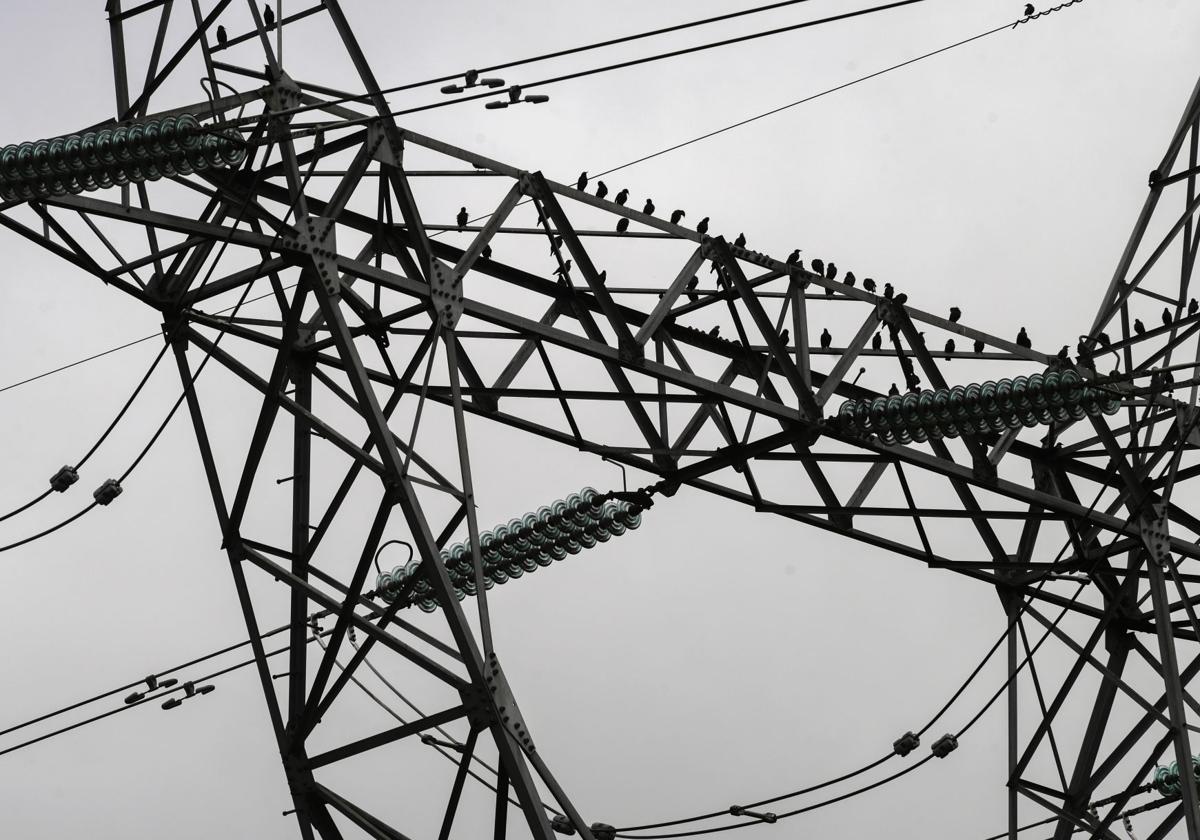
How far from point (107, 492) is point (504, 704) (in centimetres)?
433

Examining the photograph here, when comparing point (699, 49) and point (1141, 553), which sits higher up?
point (699, 49)

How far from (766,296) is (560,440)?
7.24 ft

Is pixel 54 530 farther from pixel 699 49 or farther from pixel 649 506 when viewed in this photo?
pixel 699 49

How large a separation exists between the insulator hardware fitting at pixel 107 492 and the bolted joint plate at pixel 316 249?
319 centimetres

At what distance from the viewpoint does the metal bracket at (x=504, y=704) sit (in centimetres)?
1346

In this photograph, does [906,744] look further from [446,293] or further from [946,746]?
[446,293]

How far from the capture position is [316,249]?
13711 millimetres

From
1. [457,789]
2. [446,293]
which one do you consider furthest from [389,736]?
[446,293]

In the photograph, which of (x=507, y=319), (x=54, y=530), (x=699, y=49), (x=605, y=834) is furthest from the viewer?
(x=605, y=834)

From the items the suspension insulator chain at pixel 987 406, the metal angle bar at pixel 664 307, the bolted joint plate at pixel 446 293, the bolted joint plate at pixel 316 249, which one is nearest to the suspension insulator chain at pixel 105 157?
the bolted joint plate at pixel 316 249

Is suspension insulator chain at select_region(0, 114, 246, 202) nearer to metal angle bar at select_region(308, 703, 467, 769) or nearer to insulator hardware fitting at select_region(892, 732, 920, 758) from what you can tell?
metal angle bar at select_region(308, 703, 467, 769)

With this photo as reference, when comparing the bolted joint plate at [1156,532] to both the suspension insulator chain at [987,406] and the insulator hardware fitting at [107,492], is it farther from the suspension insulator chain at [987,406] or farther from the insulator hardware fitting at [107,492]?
the insulator hardware fitting at [107,492]

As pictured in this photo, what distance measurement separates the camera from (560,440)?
16203 mm

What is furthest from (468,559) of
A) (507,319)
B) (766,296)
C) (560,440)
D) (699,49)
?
(699,49)
